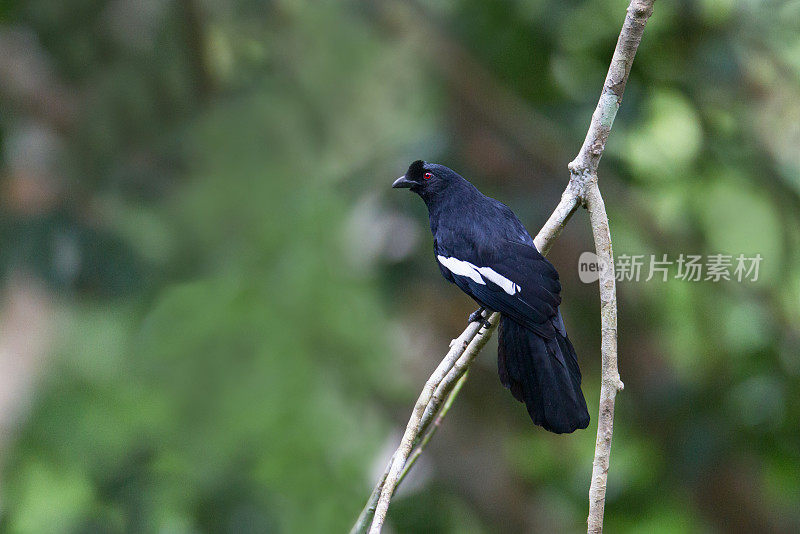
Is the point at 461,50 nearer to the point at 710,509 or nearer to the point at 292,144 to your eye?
the point at 292,144

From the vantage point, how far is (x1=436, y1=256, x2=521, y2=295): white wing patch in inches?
86.3

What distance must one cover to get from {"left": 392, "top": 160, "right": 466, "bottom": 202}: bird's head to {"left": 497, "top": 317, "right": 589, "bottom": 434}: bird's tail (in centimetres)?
77

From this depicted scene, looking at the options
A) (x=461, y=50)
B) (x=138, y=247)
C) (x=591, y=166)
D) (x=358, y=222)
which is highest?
(x=461, y=50)

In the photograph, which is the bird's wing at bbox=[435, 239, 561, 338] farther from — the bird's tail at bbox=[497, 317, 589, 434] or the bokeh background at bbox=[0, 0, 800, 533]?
the bokeh background at bbox=[0, 0, 800, 533]

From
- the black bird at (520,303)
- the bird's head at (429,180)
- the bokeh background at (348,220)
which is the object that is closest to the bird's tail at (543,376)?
the black bird at (520,303)

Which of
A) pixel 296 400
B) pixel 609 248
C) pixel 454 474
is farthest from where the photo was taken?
pixel 454 474

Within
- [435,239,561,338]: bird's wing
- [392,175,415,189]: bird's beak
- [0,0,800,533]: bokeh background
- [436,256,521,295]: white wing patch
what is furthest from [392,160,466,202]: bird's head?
[0,0,800,533]: bokeh background

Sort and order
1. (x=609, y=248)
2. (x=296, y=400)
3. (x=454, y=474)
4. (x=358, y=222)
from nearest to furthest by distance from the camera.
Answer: (x=609, y=248), (x=296, y=400), (x=358, y=222), (x=454, y=474)

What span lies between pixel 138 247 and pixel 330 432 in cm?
175

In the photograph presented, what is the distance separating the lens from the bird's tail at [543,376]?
1947 mm

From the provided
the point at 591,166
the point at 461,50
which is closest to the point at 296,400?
the point at 461,50

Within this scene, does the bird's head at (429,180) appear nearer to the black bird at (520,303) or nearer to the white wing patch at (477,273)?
the black bird at (520,303)

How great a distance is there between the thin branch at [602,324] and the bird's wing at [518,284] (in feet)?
0.23

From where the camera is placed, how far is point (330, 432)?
523cm
